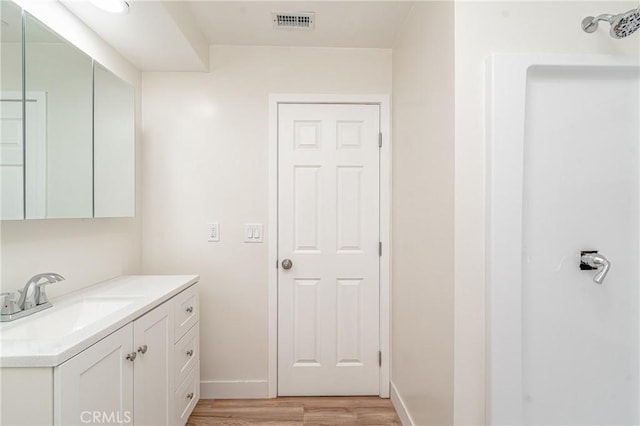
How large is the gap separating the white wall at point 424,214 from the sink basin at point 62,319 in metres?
1.43

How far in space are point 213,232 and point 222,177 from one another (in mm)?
389

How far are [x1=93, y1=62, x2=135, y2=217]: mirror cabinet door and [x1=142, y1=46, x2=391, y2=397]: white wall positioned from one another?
32 centimetres

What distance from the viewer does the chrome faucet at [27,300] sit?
3.81 ft

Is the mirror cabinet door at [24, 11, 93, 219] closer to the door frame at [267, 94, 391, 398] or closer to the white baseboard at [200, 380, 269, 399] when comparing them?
the door frame at [267, 94, 391, 398]

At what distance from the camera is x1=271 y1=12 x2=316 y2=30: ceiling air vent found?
1854 millimetres

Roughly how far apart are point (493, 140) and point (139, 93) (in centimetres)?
219

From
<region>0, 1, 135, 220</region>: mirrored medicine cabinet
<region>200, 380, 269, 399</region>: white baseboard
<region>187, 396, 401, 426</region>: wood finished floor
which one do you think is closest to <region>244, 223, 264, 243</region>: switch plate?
<region>0, 1, 135, 220</region>: mirrored medicine cabinet

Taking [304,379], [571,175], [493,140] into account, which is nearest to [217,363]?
[304,379]

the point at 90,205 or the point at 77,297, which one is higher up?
the point at 90,205

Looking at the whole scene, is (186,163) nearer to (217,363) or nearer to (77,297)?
(77,297)

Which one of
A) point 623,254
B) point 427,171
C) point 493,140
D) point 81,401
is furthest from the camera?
point 427,171

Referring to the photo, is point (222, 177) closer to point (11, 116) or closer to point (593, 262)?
point (11, 116)

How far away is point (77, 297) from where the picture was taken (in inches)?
58.0

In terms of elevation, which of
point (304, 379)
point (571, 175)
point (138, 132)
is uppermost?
point (138, 132)
